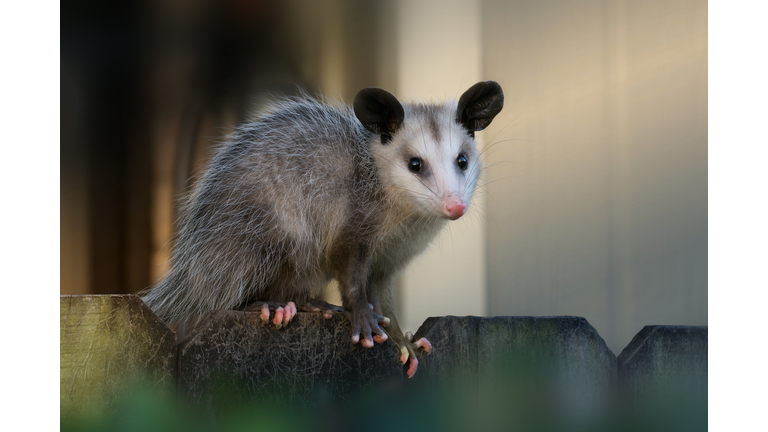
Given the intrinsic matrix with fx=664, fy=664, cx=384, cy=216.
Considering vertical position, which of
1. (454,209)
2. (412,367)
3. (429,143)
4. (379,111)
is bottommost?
(412,367)

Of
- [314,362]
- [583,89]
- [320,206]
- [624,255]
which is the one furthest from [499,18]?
[314,362]

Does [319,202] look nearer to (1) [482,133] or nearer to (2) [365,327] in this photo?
(2) [365,327]

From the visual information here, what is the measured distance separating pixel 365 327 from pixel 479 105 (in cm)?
84

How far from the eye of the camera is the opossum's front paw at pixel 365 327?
72.9 inches

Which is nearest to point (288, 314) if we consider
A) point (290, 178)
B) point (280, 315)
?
point (280, 315)

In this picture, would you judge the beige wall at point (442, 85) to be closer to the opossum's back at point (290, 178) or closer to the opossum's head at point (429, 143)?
the opossum's head at point (429, 143)

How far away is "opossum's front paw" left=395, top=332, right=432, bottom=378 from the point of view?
1891 mm

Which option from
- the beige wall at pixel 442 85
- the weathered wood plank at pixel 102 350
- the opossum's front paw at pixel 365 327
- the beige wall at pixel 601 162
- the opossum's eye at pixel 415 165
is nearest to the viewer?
the weathered wood plank at pixel 102 350

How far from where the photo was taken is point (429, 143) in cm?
208

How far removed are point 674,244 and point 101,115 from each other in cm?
252

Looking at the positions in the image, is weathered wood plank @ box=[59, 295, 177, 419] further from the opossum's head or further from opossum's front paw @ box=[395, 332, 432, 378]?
the opossum's head

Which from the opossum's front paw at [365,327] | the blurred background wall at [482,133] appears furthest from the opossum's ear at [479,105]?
the opossum's front paw at [365,327]

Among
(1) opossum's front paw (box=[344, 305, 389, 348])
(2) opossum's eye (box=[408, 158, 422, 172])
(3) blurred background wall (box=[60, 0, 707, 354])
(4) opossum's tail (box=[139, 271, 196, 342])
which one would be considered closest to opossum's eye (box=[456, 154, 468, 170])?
(2) opossum's eye (box=[408, 158, 422, 172])

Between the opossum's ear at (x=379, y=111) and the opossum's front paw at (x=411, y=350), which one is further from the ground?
the opossum's ear at (x=379, y=111)
